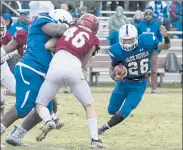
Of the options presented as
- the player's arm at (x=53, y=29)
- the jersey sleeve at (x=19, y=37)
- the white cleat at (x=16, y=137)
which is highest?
the player's arm at (x=53, y=29)

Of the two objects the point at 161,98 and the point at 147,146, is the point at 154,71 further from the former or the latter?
the point at 147,146

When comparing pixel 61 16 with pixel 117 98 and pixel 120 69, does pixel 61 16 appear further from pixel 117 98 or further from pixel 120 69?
pixel 117 98

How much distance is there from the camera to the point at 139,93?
9.67 m

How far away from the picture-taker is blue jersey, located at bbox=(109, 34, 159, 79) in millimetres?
9641

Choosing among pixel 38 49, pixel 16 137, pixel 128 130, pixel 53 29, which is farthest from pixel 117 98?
pixel 53 29

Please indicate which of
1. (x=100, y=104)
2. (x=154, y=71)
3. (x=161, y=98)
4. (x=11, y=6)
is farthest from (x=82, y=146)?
(x=11, y=6)

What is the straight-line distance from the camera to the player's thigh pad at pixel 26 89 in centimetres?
806

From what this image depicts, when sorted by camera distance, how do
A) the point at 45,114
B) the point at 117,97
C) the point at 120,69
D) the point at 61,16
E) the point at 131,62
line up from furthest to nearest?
the point at 117,97 → the point at 131,62 → the point at 120,69 → the point at 61,16 → the point at 45,114

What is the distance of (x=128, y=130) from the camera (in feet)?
34.3

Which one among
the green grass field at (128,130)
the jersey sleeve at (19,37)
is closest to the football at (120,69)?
the green grass field at (128,130)

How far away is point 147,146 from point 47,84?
1.63 meters

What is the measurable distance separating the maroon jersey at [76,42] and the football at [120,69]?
1.23m

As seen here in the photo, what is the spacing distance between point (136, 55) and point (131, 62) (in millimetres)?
111

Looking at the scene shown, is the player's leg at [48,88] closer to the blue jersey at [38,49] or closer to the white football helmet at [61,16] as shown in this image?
the blue jersey at [38,49]
